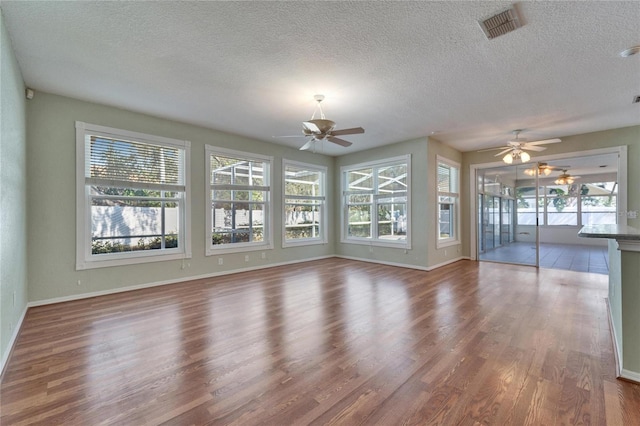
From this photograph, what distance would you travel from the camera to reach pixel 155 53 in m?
2.94

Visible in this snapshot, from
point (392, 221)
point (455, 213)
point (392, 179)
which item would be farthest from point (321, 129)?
point (455, 213)

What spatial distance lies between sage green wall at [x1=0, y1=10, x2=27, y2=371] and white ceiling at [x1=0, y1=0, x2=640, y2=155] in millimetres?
365

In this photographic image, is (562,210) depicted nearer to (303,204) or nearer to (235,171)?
(303,204)

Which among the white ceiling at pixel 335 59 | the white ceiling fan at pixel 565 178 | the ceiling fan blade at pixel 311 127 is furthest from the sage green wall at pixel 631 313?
the white ceiling fan at pixel 565 178

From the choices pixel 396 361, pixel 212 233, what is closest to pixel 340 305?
pixel 396 361

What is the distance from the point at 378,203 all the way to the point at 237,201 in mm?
3406

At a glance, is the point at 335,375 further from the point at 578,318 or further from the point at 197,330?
the point at 578,318

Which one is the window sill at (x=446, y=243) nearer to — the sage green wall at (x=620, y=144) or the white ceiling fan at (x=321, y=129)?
the sage green wall at (x=620, y=144)

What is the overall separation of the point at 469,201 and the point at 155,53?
713 centimetres

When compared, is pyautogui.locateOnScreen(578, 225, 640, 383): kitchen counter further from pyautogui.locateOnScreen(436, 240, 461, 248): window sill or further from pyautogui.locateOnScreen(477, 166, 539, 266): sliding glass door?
pyautogui.locateOnScreen(477, 166, 539, 266): sliding glass door

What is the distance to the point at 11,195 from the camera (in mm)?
2801

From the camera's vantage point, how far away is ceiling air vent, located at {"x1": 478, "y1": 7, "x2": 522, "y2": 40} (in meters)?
A: 2.36

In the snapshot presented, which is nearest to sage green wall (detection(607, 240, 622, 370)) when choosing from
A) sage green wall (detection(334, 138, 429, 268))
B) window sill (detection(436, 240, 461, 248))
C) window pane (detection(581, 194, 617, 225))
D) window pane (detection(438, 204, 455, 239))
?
sage green wall (detection(334, 138, 429, 268))

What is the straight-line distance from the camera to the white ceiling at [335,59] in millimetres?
2359
